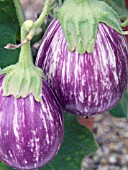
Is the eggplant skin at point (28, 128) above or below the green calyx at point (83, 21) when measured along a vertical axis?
below

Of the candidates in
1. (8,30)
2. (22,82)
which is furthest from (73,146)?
(22,82)

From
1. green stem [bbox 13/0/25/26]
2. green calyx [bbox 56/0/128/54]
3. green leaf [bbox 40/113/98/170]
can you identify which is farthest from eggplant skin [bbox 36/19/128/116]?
green leaf [bbox 40/113/98/170]

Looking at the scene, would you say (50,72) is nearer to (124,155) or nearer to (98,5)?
(98,5)

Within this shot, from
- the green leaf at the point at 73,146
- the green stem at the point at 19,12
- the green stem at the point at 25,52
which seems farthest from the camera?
the green leaf at the point at 73,146

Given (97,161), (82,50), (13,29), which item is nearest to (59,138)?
(82,50)

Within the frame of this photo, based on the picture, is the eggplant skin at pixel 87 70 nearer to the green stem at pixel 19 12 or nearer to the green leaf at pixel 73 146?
the green stem at pixel 19 12

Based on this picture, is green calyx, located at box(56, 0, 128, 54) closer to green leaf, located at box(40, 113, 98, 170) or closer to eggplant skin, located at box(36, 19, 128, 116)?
eggplant skin, located at box(36, 19, 128, 116)

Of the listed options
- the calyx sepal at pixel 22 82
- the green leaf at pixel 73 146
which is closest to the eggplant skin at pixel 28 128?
the calyx sepal at pixel 22 82
